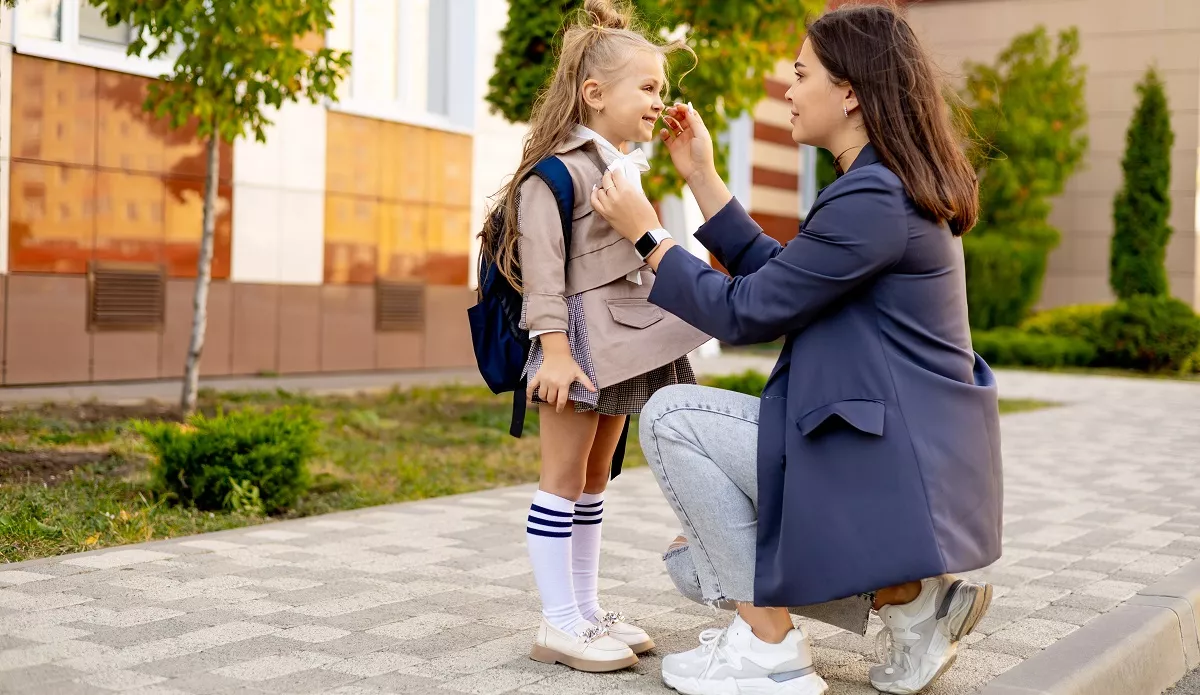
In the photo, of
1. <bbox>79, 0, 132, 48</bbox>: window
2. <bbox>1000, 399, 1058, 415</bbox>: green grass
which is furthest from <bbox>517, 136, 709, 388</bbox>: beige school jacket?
<bbox>1000, 399, 1058, 415</bbox>: green grass

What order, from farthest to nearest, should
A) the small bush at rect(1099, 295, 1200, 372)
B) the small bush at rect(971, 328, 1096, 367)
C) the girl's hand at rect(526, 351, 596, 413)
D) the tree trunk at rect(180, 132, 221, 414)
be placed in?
the small bush at rect(971, 328, 1096, 367) → the small bush at rect(1099, 295, 1200, 372) → the tree trunk at rect(180, 132, 221, 414) → the girl's hand at rect(526, 351, 596, 413)

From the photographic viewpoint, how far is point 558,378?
3012 millimetres

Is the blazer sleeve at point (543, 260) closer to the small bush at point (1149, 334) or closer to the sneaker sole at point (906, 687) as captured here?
the sneaker sole at point (906, 687)

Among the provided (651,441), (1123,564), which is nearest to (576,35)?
(651,441)

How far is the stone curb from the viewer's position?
3057 millimetres

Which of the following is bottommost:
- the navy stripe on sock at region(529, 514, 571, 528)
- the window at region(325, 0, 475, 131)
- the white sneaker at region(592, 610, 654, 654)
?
the white sneaker at region(592, 610, 654, 654)

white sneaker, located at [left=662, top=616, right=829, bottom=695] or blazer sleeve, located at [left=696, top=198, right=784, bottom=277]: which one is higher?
blazer sleeve, located at [left=696, top=198, right=784, bottom=277]

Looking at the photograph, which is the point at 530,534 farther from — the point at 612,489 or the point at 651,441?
the point at 612,489

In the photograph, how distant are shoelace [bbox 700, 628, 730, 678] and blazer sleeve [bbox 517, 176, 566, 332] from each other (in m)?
0.84

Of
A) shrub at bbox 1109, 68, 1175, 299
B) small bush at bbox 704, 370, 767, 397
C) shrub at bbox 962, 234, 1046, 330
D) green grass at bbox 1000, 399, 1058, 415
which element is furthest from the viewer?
shrub at bbox 962, 234, 1046, 330

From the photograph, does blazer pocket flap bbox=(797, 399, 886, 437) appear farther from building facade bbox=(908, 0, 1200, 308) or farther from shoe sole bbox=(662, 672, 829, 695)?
building facade bbox=(908, 0, 1200, 308)

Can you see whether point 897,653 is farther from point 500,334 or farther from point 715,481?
point 500,334

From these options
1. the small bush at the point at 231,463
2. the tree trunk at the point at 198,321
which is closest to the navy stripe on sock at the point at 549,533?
the small bush at the point at 231,463

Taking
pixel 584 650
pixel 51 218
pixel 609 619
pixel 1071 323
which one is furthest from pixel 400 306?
pixel 1071 323
